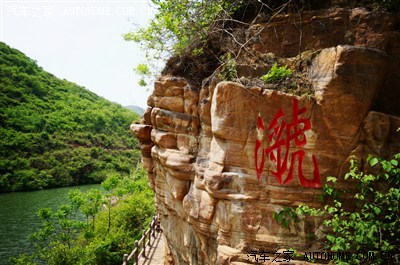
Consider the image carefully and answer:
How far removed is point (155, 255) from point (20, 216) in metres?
23.3

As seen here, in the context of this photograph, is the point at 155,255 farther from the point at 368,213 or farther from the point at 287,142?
the point at 368,213

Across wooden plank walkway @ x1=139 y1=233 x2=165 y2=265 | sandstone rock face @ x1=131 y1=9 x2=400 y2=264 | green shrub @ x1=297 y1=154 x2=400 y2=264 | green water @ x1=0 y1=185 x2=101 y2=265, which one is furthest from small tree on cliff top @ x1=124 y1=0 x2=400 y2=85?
green water @ x1=0 y1=185 x2=101 y2=265

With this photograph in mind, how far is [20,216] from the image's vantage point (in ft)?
93.3

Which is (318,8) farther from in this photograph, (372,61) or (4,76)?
(4,76)

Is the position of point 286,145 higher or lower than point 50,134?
higher

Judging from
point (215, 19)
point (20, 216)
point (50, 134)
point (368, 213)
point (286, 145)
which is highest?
point (215, 19)

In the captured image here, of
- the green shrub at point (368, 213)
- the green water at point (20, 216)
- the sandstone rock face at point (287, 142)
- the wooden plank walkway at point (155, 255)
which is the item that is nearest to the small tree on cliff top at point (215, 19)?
the sandstone rock face at point (287, 142)

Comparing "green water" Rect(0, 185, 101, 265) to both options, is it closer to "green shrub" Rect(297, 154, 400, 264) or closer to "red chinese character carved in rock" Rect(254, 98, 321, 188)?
"red chinese character carved in rock" Rect(254, 98, 321, 188)

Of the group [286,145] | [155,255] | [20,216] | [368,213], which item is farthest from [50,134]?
[368,213]

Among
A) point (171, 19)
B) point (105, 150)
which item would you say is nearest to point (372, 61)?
point (171, 19)

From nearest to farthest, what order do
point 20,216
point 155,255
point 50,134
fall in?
point 155,255, point 20,216, point 50,134

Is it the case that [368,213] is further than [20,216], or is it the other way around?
[20,216]

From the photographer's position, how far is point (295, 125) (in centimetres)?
431

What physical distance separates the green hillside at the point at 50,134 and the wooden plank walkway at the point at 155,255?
3308 cm
